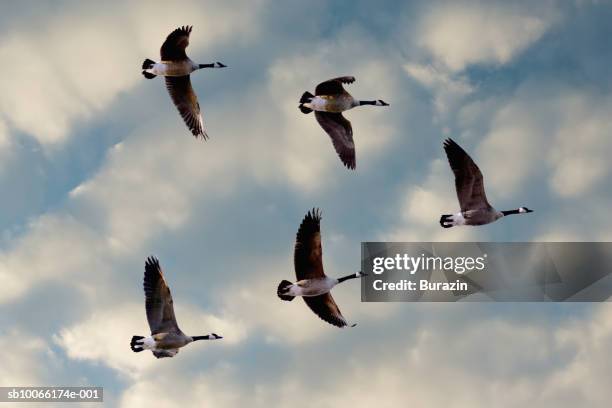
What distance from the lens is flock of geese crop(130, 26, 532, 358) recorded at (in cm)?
2341

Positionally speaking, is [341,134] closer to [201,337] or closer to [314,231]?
[314,231]

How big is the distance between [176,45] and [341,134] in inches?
215

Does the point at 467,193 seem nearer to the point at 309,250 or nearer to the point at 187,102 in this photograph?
the point at 309,250

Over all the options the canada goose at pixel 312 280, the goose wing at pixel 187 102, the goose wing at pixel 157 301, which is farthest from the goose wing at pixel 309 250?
the goose wing at pixel 187 102

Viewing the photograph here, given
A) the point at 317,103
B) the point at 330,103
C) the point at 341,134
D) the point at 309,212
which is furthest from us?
the point at 341,134

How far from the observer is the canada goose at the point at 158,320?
2373cm

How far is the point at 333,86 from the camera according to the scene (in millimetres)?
26047

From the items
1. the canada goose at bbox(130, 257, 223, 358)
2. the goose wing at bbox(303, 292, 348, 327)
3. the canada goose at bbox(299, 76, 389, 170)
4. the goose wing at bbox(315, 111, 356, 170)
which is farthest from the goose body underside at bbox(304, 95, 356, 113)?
the canada goose at bbox(130, 257, 223, 358)

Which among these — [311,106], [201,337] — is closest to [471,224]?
[311,106]

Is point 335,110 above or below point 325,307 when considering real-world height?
above

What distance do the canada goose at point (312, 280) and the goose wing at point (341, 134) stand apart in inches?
170

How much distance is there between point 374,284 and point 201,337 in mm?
5526

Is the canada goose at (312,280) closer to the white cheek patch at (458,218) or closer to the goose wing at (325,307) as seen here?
the goose wing at (325,307)

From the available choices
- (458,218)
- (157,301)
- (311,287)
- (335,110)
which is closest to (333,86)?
(335,110)
